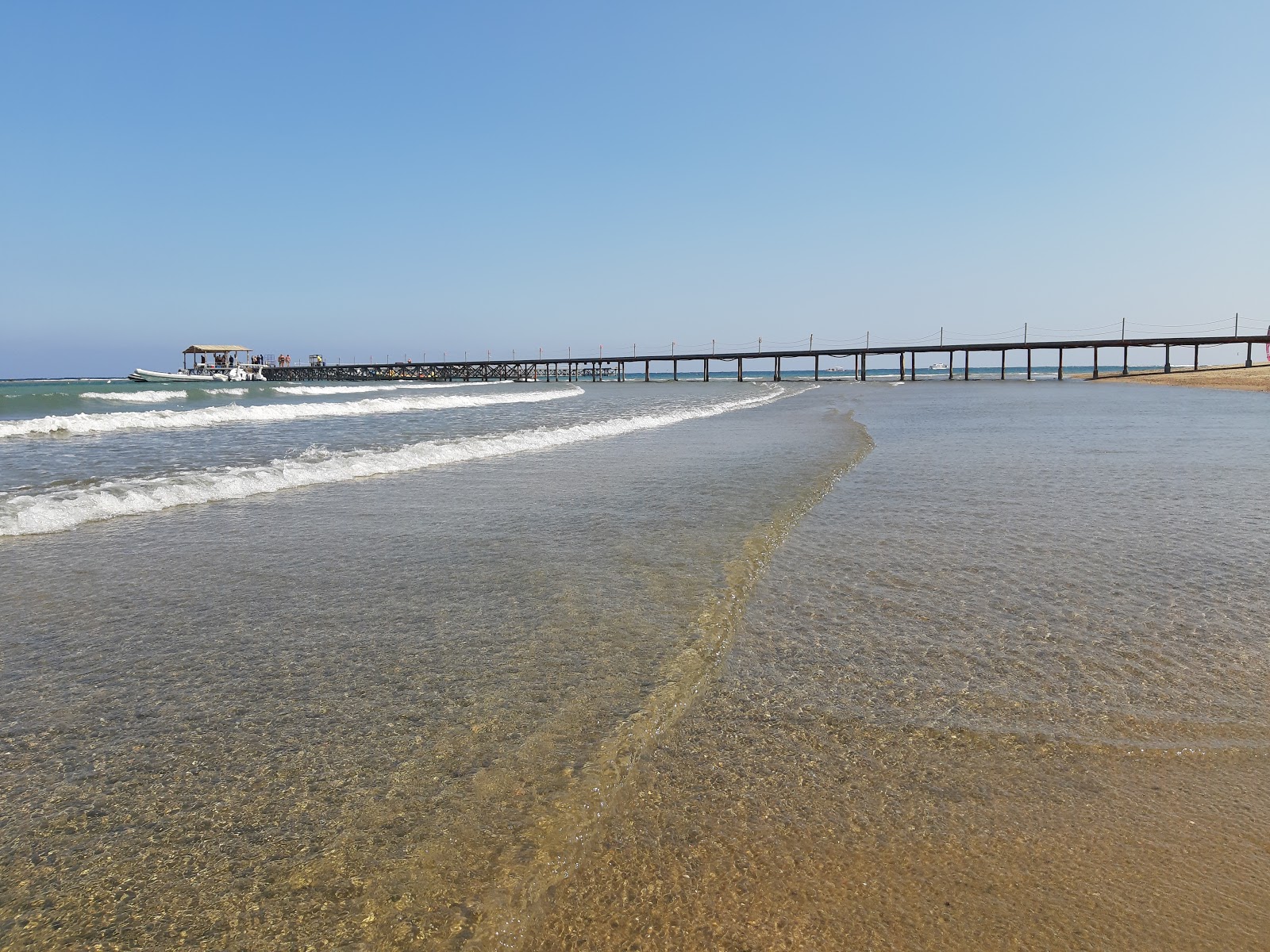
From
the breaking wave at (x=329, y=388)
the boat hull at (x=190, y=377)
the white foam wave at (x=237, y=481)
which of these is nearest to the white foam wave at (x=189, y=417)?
the white foam wave at (x=237, y=481)

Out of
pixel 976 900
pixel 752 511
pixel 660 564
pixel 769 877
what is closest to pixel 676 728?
pixel 769 877

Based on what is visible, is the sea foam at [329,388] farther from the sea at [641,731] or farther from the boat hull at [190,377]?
the sea at [641,731]

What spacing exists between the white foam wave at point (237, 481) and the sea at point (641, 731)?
225mm

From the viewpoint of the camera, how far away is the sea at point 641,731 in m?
1.63

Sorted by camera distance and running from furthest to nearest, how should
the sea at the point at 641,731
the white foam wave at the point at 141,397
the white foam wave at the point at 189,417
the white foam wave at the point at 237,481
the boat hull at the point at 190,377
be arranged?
the boat hull at the point at 190,377 < the white foam wave at the point at 141,397 < the white foam wave at the point at 189,417 < the white foam wave at the point at 237,481 < the sea at the point at 641,731

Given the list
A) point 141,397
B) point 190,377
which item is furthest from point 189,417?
point 190,377

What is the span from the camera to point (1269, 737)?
2.34 m

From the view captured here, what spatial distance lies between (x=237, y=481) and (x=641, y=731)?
6.72 metres

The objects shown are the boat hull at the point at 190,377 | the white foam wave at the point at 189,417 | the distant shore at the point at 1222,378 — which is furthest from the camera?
A: the boat hull at the point at 190,377

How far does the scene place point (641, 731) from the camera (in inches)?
94.5

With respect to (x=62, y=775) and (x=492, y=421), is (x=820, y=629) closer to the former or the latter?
(x=62, y=775)

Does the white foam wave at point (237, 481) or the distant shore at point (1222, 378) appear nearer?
the white foam wave at point (237, 481)

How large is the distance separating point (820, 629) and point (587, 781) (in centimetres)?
155

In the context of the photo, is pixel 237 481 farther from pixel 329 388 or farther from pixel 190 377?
pixel 190 377
